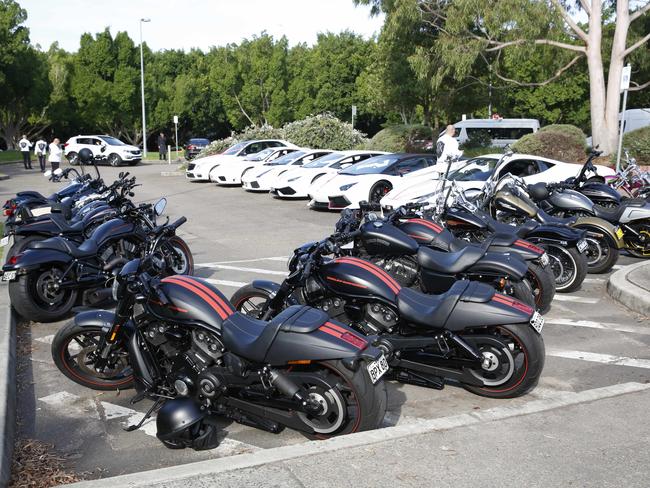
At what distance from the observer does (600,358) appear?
5.80 metres

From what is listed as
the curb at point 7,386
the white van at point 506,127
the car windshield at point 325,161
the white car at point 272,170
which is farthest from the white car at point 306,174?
the white van at point 506,127

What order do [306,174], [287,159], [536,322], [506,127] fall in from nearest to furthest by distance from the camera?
[536,322]
[306,174]
[287,159]
[506,127]

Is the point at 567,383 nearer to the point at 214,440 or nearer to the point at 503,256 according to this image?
the point at 503,256

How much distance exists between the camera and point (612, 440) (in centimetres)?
396

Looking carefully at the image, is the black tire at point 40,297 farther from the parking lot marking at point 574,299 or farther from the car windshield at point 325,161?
the car windshield at point 325,161

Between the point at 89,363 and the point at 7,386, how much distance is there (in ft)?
1.96

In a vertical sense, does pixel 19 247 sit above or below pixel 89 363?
above

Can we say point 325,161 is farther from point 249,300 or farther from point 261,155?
point 249,300

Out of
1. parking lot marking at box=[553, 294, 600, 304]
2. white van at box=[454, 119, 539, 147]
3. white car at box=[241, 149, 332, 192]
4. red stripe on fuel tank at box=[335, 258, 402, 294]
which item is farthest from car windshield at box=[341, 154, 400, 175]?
white van at box=[454, 119, 539, 147]

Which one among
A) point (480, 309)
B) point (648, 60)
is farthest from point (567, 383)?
point (648, 60)

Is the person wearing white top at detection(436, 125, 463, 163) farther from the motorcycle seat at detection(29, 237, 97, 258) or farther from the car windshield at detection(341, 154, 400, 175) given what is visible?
the motorcycle seat at detection(29, 237, 97, 258)

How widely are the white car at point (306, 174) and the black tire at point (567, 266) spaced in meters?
9.09

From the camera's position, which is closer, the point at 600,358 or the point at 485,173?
the point at 600,358

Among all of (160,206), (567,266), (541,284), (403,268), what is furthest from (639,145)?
(160,206)
